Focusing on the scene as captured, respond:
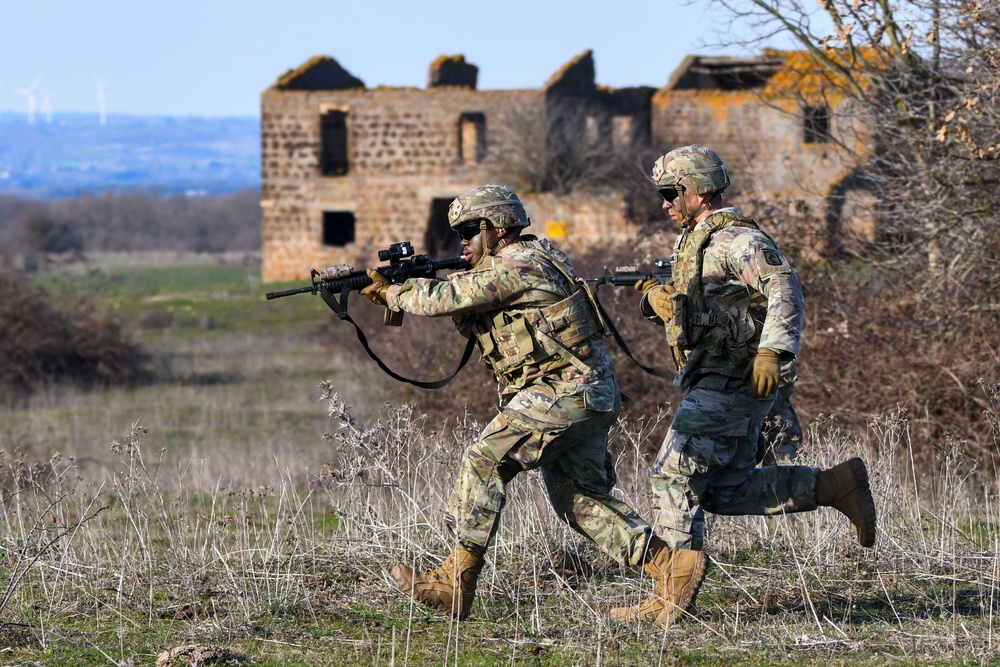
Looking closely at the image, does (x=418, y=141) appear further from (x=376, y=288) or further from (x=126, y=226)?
(x=126, y=226)

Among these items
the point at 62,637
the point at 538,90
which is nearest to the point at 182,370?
the point at 538,90

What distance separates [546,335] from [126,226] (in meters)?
77.4

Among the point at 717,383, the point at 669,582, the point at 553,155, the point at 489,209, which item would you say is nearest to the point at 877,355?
the point at 717,383

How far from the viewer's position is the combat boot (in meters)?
5.09

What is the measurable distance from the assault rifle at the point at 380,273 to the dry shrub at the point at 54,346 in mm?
12617

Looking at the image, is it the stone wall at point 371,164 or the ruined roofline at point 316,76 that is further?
the ruined roofline at point 316,76

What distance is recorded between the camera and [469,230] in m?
5.42

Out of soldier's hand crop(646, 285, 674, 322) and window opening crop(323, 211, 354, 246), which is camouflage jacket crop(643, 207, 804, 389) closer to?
soldier's hand crop(646, 285, 674, 322)

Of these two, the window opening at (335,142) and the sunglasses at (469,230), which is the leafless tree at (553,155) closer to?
the window opening at (335,142)

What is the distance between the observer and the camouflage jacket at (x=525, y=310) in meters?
5.11

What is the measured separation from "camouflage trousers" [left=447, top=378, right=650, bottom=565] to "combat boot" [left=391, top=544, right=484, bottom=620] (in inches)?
2.3

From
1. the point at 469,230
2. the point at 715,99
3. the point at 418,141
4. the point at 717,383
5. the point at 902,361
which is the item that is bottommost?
the point at 902,361

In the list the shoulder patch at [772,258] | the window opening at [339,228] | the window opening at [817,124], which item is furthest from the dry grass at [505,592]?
the window opening at [339,228]

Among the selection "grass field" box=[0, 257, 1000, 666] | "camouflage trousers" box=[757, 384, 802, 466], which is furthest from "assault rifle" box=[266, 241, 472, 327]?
"camouflage trousers" box=[757, 384, 802, 466]
